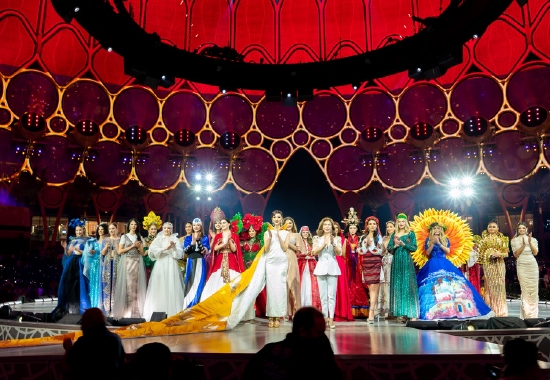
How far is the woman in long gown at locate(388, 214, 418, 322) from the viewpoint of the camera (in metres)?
7.75

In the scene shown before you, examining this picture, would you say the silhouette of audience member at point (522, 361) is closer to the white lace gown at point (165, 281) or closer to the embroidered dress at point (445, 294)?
the embroidered dress at point (445, 294)

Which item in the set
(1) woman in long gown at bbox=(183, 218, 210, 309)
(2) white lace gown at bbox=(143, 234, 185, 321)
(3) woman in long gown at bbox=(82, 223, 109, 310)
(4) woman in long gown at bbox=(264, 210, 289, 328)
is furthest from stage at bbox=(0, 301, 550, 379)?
(3) woman in long gown at bbox=(82, 223, 109, 310)

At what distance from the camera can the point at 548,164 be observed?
15.1 metres

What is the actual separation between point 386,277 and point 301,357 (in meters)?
6.45

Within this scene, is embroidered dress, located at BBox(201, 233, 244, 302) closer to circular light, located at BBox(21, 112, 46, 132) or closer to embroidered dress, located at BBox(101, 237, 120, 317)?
embroidered dress, located at BBox(101, 237, 120, 317)

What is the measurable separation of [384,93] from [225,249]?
1062 cm

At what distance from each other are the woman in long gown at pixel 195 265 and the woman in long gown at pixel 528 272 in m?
5.09

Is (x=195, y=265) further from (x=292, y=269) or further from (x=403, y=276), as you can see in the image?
(x=403, y=276)

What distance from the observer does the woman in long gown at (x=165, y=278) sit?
8.27 metres

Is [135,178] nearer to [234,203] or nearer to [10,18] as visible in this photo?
[234,203]

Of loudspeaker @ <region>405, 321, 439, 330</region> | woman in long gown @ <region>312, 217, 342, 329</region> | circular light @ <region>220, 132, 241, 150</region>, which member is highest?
circular light @ <region>220, 132, 241, 150</region>

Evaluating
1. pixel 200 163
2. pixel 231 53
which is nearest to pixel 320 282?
pixel 231 53

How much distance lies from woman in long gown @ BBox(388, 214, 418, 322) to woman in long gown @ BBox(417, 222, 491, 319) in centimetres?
20

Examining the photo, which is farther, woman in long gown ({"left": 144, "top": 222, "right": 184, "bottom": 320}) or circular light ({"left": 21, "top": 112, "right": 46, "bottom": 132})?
circular light ({"left": 21, "top": 112, "right": 46, "bottom": 132})
